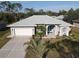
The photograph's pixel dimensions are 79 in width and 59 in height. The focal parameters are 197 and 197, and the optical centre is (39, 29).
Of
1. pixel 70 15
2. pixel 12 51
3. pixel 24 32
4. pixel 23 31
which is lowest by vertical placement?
pixel 24 32

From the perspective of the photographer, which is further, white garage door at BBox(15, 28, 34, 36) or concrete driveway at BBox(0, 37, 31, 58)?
white garage door at BBox(15, 28, 34, 36)

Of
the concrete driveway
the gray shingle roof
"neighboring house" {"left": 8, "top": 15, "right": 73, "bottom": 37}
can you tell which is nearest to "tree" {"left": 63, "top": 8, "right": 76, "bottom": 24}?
the gray shingle roof

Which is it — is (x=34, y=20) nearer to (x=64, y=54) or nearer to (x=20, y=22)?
(x=20, y=22)

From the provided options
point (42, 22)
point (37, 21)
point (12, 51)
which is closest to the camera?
point (12, 51)

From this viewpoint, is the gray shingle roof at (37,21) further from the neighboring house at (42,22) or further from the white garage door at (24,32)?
the white garage door at (24,32)

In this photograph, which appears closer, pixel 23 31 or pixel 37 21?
pixel 23 31

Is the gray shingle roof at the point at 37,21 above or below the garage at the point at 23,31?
above

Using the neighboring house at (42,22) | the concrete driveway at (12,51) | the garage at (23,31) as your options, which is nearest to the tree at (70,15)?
the neighboring house at (42,22)

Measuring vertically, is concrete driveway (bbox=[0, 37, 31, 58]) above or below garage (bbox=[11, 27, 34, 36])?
above

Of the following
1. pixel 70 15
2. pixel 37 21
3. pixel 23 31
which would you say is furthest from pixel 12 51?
pixel 70 15

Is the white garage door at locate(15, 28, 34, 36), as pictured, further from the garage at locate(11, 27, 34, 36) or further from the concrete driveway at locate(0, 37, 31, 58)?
the concrete driveway at locate(0, 37, 31, 58)

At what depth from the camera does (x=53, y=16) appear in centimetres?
2661

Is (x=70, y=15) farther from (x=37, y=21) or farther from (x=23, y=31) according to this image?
(x=23, y=31)

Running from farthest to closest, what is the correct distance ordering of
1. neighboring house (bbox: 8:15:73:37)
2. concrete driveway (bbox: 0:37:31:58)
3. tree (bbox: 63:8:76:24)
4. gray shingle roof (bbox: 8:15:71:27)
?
tree (bbox: 63:8:76:24), gray shingle roof (bbox: 8:15:71:27), neighboring house (bbox: 8:15:73:37), concrete driveway (bbox: 0:37:31:58)
